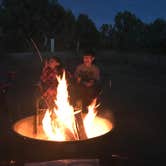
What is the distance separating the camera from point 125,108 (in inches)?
283

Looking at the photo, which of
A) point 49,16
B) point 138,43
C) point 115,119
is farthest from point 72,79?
point 49,16

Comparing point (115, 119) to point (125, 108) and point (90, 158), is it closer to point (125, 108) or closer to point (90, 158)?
point (125, 108)

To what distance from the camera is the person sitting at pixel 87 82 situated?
5.57 m

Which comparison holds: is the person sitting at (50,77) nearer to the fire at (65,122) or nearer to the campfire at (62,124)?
the campfire at (62,124)

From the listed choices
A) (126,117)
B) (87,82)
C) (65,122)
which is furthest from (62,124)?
(126,117)

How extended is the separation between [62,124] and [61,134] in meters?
0.14

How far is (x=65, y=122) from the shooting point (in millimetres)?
3936

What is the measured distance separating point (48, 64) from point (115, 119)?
1663 millimetres

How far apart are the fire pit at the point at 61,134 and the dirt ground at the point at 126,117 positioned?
0.10 meters

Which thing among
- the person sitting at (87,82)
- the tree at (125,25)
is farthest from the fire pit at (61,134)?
the tree at (125,25)

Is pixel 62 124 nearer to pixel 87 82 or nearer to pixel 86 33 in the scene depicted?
pixel 87 82

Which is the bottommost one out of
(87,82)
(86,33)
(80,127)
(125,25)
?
(80,127)

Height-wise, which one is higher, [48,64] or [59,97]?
[48,64]

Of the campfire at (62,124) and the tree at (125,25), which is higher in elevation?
the tree at (125,25)
